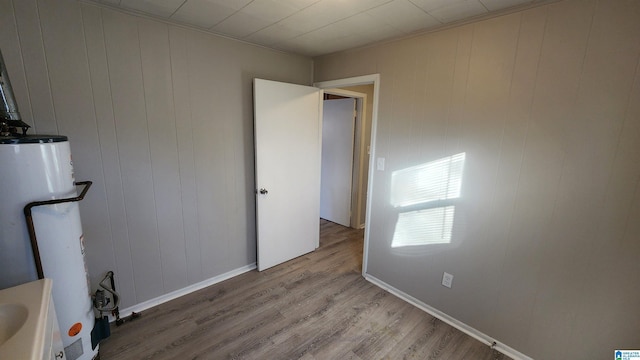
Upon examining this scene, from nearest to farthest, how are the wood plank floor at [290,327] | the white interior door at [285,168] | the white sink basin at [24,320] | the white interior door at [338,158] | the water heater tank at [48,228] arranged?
the white sink basin at [24,320]
the water heater tank at [48,228]
the wood plank floor at [290,327]
the white interior door at [285,168]
the white interior door at [338,158]

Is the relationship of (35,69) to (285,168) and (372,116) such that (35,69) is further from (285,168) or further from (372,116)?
(372,116)

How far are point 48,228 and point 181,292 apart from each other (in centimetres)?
130

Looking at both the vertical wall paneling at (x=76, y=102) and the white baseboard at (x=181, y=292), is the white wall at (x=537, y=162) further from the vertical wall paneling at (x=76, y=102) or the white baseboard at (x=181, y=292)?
the vertical wall paneling at (x=76, y=102)

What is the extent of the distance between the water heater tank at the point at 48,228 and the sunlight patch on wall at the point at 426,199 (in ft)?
7.31

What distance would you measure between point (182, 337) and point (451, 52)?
2.83 metres

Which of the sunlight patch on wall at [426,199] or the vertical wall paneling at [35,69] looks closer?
the vertical wall paneling at [35,69]

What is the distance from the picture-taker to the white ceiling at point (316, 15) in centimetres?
160

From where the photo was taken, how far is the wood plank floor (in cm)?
177

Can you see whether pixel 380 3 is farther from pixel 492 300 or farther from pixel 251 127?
pixel 492 300

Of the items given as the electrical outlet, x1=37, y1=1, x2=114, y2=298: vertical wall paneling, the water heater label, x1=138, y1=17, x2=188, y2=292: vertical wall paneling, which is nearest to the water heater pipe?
the water heater label

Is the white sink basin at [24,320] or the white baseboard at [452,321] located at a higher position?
the white sink basin at [24,320]

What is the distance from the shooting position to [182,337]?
1.88 m

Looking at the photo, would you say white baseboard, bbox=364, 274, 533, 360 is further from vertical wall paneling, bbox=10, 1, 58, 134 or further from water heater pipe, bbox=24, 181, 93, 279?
vertical wall paneling, bbox=10, 1, 58, 134

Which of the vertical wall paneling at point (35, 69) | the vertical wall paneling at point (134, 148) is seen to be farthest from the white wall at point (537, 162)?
the vertical wall paneling at point (35, 69)
